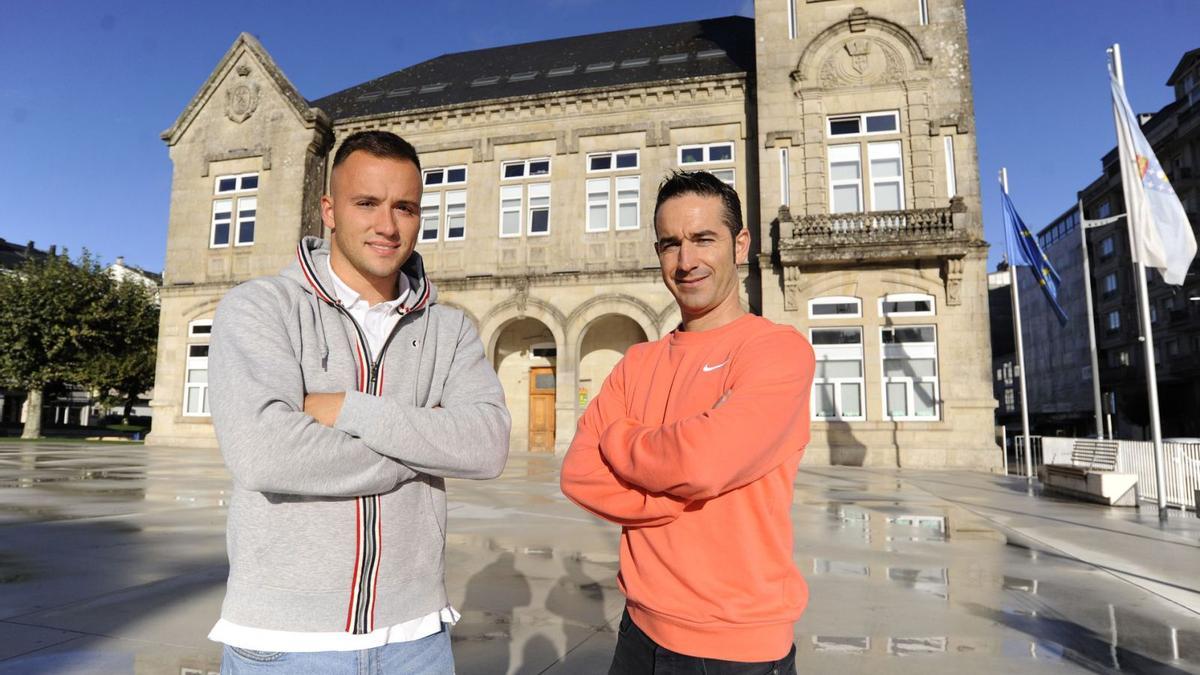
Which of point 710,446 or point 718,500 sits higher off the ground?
point 710,446

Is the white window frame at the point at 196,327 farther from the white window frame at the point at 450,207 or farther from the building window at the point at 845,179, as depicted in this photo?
the building window at the point at 845,179

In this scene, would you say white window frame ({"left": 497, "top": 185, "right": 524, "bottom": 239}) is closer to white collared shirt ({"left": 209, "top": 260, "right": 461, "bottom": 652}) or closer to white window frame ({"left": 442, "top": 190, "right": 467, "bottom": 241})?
white window frame ({"left": 442, "top": 190, "right": 467, "bottom": 241})

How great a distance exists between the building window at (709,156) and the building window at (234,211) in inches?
658

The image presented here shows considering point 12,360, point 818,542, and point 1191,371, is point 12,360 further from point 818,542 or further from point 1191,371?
point 1191,371

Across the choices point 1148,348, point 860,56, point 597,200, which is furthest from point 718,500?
point 860,56

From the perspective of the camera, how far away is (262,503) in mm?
1709

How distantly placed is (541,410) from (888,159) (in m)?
14.4

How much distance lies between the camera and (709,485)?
1668 millimetres

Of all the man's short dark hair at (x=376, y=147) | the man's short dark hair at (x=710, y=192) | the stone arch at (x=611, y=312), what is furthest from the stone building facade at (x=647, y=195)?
the man's short dark hair at (x=376, y=147)

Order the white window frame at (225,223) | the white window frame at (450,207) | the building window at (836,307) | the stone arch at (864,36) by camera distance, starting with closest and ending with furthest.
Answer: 1. the building window at (836,307)
2. the stone arch at (864,36)
3. the white window frame at (450,207)
4. the white window frame at (225,223)

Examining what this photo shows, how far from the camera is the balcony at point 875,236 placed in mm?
19688

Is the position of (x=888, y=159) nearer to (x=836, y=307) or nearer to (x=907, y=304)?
(x=907, y=304)

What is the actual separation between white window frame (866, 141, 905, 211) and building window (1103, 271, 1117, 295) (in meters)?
48.8

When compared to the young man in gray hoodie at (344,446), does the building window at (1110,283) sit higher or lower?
higher
